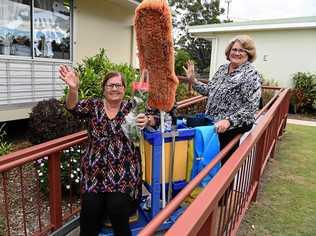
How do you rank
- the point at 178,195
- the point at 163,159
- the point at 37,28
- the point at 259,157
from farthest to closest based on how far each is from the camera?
the point at 37,28, the point at 259,157, the point at 163,159, the point at 178,195

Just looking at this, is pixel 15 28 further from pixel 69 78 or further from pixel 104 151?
pixel 104 151

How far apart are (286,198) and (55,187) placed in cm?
287

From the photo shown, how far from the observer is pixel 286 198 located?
12.6ft

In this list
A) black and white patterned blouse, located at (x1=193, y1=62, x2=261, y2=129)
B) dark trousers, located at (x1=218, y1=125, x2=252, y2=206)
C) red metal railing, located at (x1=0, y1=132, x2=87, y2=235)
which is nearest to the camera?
red metal railing, located at (x1=0, y1=132, x2=87, y2=235)

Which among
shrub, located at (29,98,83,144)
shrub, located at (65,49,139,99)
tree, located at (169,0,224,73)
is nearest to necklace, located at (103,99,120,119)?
shrub, located at (65,49,139,99)

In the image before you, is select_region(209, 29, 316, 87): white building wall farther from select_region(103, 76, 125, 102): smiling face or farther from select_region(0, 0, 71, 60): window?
select_region(103, 76, 125, 102): smiling face

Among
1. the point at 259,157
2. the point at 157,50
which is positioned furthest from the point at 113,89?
the point at 259,157

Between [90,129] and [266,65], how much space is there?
1215 cm

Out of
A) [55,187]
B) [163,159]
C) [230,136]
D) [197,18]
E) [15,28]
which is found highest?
[197,18]

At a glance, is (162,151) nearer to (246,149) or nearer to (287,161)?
(246,149)

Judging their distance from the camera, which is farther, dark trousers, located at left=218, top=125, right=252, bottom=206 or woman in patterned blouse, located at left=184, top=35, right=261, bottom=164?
dark trousers, located at left=218, top=125, right=252, bottom=206

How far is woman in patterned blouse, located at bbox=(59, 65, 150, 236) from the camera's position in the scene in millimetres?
2201

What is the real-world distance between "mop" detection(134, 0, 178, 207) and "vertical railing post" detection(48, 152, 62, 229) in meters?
0.83

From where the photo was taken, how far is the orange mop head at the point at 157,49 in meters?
1.93
